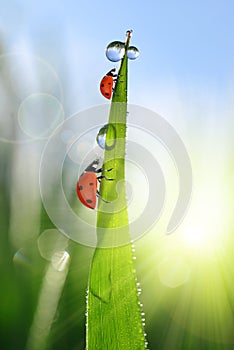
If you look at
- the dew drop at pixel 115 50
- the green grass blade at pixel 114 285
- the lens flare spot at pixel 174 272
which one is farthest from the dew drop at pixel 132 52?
the lens flare spot at pixel 174 272

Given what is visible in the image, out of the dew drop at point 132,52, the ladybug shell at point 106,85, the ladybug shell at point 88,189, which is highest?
the ladybug shell at point 106,85

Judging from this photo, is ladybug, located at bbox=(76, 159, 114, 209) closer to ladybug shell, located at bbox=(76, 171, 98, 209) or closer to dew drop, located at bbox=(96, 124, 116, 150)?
ladybug shell, located at bbox=(76, 171, 98, 209)

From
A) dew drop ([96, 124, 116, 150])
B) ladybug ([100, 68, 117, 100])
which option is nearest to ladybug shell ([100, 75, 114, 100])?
ladybug ([100, 68, 117, 100])

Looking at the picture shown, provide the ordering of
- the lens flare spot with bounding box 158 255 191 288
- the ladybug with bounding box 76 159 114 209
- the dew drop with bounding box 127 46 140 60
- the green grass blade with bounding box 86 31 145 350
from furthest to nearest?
1. the lens flare spot with bounding box 158 255 191 288
2. the ladybug with bounding box 76 159 114 209
3. the dew drop with bounding box 127 46 140 60
4. the green grass blade with bounding box 86 31 145 350

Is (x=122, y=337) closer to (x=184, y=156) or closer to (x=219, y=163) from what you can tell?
(x=184, y=156)

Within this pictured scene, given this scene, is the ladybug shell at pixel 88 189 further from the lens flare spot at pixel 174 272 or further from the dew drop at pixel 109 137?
the lens flare spot at pixel 174 272

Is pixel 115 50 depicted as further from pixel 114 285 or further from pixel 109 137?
pixel 114 285

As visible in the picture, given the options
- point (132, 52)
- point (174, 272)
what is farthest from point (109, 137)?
point (174, 272)
